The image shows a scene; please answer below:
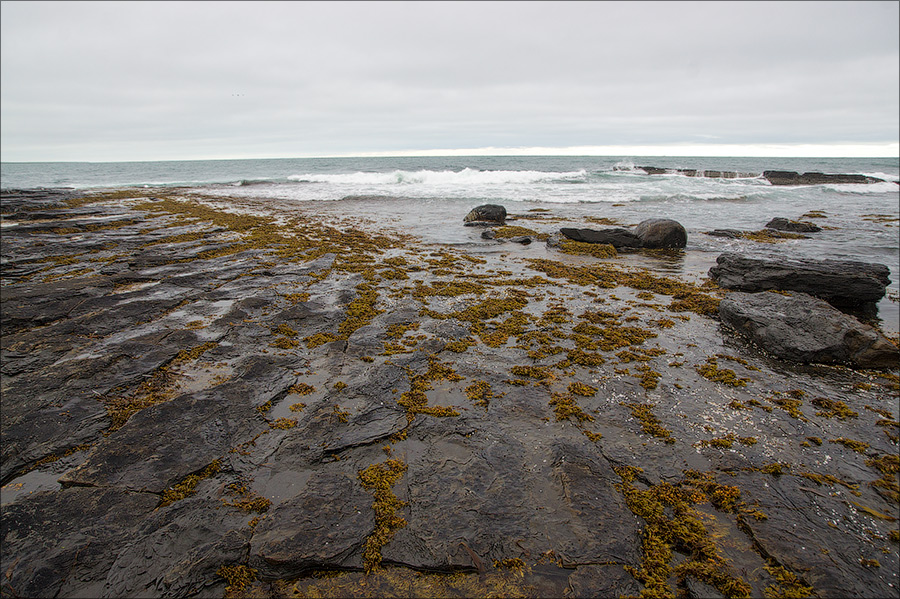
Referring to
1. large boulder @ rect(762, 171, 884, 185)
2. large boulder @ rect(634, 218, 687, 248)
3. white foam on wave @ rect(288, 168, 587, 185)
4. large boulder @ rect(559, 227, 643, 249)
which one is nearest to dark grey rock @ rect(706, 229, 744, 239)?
large boulder @ rect(634, 218, 687, 248)

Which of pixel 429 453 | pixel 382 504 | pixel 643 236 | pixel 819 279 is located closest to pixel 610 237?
pixel 643 236

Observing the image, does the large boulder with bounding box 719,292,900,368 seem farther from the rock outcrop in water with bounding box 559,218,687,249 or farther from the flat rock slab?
the rock outcrop in water with bounding box 559,218,687,249

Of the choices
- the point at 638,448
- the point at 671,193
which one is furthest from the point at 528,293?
the point at 671,193

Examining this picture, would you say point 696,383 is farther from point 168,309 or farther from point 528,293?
point 168,309

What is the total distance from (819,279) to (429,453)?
28.3 ft

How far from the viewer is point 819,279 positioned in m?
7.94

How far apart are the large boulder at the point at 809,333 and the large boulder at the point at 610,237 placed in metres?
7.07

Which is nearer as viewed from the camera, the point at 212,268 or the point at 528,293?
the point at 528,293

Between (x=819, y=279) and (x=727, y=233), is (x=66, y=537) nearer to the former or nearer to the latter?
(x=819, y=279)

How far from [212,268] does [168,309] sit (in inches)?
120

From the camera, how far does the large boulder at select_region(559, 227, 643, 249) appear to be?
13.6m

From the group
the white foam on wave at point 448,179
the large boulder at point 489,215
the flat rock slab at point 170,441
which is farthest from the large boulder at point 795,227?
the white foam on wave at point 448,179

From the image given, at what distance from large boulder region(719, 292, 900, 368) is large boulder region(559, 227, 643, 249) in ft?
23.2

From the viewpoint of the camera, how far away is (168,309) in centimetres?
704
